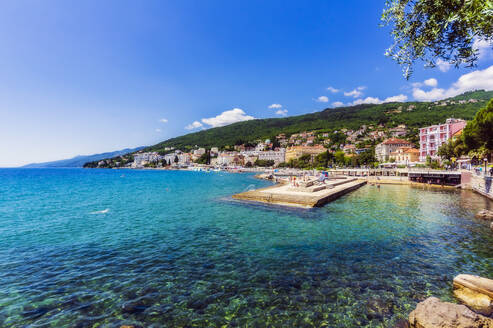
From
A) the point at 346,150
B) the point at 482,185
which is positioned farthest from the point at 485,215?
the point at 346,150

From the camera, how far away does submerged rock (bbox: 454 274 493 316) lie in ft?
18.5

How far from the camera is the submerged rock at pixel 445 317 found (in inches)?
177

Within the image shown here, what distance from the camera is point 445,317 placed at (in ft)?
15.2

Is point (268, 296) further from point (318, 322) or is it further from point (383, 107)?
point (383, 107)

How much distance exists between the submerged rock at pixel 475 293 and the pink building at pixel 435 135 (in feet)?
225

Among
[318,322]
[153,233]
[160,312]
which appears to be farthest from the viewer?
[153,233]

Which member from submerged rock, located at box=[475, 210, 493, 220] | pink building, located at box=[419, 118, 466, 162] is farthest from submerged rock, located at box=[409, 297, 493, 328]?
pink building, located at box=[419, 118, 466, 162]

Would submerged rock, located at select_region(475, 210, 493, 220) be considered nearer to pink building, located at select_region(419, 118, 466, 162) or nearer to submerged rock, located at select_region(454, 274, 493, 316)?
submerged rock, located at select_region(454, 274, 493, 316)

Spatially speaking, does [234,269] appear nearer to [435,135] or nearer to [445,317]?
[445,317]

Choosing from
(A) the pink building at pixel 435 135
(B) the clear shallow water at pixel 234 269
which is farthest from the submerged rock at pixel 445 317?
(A) the pink building at pixel 435 135

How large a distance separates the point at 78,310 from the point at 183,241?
18.1 ft

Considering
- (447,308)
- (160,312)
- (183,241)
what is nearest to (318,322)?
(447,308)

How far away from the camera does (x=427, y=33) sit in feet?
25.9

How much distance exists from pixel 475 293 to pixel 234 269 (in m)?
6.74
